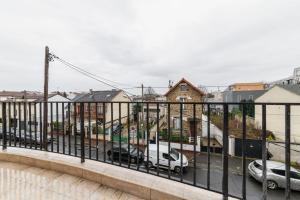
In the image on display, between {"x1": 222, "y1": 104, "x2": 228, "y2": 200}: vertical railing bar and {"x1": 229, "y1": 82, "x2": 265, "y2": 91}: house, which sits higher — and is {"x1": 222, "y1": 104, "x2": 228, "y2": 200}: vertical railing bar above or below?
below

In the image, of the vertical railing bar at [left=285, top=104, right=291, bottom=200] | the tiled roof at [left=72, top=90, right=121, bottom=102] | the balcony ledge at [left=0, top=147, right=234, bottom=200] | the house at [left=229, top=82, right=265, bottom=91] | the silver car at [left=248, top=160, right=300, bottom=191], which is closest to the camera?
the vertical railing bar at [left=285, top=104, right=291, bottom=200]

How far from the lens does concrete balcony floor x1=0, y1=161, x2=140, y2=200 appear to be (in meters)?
1.68

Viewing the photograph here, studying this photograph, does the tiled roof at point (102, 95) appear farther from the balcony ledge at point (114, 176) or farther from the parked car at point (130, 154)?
the balcony ledge at point (114, 176)

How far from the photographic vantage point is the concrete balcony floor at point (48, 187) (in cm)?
168

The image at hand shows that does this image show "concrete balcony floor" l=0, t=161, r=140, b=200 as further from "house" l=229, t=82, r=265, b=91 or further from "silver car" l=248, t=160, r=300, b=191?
"house" l=229, t=82, r=265, b=91

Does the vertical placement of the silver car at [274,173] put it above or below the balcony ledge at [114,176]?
below

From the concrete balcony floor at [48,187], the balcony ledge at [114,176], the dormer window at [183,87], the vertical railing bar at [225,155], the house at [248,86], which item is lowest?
the concrete balcony floor at [48,187]

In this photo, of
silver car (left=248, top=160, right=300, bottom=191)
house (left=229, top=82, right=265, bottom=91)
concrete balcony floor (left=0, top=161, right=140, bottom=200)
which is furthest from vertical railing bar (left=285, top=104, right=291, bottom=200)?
house (left=229, top=82, right=265, bottom=91)

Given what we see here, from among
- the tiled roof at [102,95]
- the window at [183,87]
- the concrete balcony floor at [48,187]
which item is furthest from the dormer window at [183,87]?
the concrete balcony floor at [48,187]

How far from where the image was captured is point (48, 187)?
185cm

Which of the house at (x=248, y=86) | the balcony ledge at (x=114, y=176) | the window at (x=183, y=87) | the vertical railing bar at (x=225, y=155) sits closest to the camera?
the vertical railing bar at (x=225, y=155)

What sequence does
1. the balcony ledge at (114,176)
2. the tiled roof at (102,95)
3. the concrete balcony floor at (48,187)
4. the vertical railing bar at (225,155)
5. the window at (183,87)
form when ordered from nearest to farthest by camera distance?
the vertical railing bar at (225,155) → the balcony ledge at (114,176) → the concrete balcony floor at (48,187) → the window at (183,87) → the tiled roof at (102,95)

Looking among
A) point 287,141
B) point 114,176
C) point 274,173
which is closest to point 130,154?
point 114,176

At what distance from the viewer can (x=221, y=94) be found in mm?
35125
